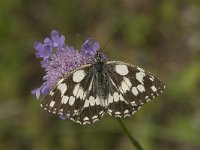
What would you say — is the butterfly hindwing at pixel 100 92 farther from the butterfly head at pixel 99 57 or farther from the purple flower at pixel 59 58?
the purple flower at pixel 59 58

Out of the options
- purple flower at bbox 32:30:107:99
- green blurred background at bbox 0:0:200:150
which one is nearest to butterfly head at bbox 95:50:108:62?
purple flower at bbox 32:30:107:99

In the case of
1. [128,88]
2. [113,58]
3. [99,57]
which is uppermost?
[113,58]

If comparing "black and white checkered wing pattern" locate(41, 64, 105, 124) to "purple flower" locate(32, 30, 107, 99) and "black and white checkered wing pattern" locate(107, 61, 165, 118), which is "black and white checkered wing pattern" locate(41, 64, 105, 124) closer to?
"black and white checkered wing pattern" locate(107, 61, 165, 118)

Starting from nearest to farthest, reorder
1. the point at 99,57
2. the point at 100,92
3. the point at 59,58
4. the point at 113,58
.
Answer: the point at 100,92
the point at 99,57
the point at 59,58
the point at 113,58

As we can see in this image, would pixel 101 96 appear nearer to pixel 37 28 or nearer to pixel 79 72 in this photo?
pixel 79 72

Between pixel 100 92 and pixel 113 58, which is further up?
pixel 113 58

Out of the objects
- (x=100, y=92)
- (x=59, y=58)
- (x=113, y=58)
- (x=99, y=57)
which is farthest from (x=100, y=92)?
(x=113, y=58)

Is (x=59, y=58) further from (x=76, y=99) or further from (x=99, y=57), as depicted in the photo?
(x=76, y=99)
